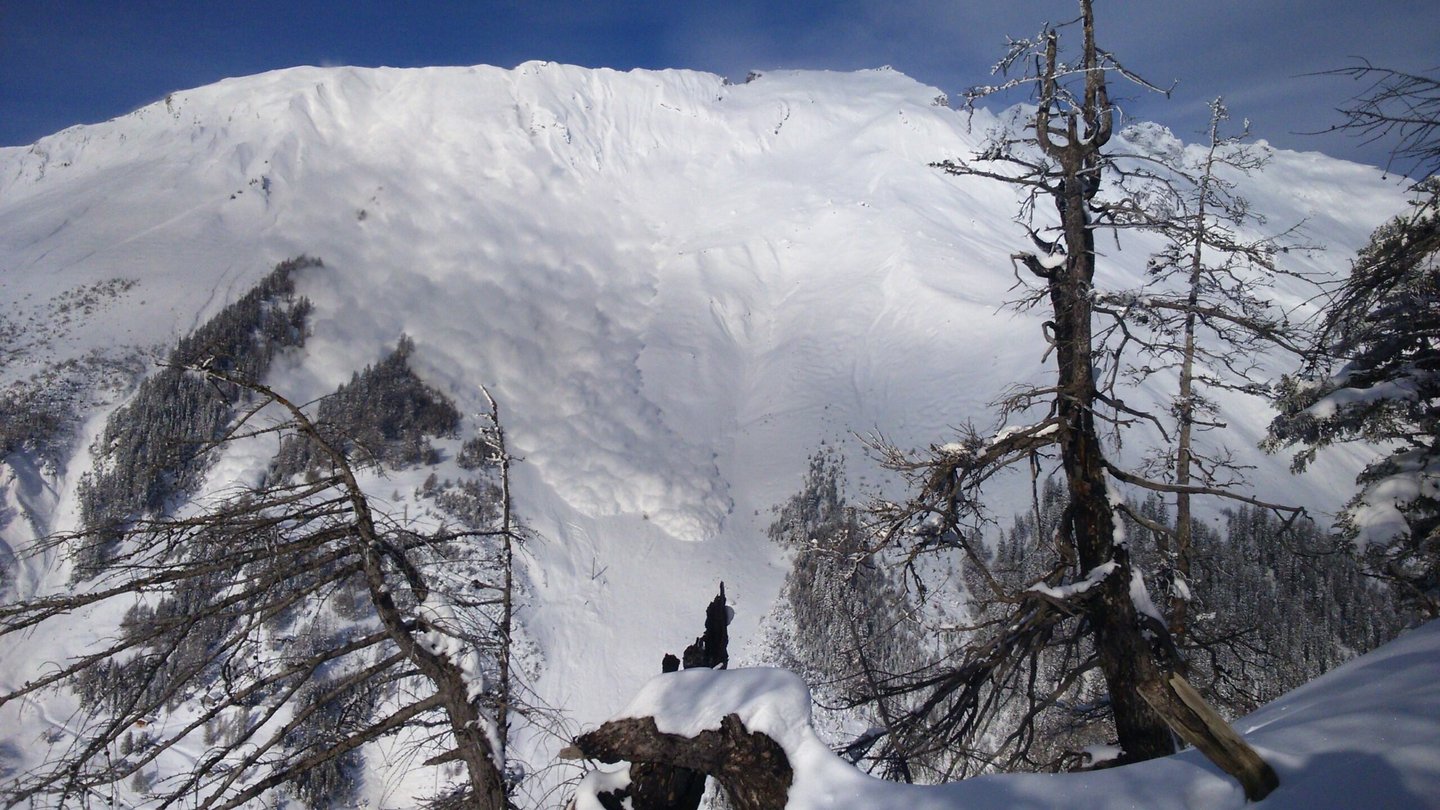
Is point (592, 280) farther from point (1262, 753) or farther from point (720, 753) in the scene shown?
point (1262, 753)

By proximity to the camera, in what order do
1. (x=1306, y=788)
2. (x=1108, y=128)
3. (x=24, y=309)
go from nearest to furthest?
(x=1306, y=788) < (x=1108, y=128) < (x=24, y=309)

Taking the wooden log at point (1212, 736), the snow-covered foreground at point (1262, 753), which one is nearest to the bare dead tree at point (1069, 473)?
the snow-covered foreground at point (1262, 753)

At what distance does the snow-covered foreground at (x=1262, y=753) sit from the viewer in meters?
2.27

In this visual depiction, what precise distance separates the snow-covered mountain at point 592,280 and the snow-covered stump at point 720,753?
37.3 meters

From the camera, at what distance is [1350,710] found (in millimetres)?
2789

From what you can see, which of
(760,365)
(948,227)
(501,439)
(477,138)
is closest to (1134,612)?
(501,439)

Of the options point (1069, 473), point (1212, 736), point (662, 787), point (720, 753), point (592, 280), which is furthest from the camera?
point (592, 280)

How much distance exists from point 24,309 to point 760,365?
7422 cm

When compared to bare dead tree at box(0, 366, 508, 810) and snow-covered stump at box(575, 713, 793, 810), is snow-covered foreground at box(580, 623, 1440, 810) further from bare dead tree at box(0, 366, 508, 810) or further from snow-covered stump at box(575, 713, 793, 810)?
bare dead tree at box(0, 366, 508, 810)

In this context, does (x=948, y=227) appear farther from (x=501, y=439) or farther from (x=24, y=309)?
(x=24, y=309)

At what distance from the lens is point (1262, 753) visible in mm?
2586

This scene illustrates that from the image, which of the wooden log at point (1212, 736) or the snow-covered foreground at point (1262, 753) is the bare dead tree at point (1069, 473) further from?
the wooden log at point (1212, 736)

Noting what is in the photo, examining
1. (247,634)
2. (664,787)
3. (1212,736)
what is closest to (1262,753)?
(1212,736)

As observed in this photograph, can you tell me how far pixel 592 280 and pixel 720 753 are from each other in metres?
82.7
